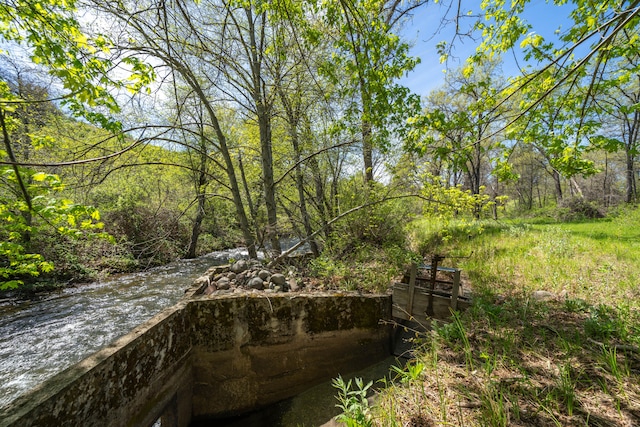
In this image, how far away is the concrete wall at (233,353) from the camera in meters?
2.65

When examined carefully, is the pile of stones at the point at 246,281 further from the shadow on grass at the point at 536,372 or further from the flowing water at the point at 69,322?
the shadow on grass at the point at 536,372

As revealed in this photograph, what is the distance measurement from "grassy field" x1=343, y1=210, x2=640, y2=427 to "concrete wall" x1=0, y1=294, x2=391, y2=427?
4.34 feet

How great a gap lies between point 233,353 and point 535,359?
371 cm

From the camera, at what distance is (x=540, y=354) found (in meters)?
2.36

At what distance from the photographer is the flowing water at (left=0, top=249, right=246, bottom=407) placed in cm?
413

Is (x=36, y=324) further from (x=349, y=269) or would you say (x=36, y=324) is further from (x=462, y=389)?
(x=462, y=389)

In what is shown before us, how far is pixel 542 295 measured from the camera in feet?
12.5

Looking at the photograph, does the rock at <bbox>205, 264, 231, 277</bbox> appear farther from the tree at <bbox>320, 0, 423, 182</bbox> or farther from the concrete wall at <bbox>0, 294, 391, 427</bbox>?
the tree at <bbox>320, 0, 423, 182</bbox>

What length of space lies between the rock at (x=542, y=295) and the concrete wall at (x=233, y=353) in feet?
7.48

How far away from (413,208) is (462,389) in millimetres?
5885

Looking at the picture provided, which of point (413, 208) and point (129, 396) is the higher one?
point (413, 208)

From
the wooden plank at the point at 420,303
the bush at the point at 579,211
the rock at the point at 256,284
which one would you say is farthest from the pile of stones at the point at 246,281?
the bush at the point at 579,211

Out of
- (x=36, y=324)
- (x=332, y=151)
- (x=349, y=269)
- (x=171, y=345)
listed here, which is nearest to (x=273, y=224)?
(x=349, y=269)

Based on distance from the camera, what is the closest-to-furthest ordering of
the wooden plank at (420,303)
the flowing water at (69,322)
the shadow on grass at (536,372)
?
the shadow on grass at (536,372) < the wooden plank at (420,303) < the flowing water at (69,322)
